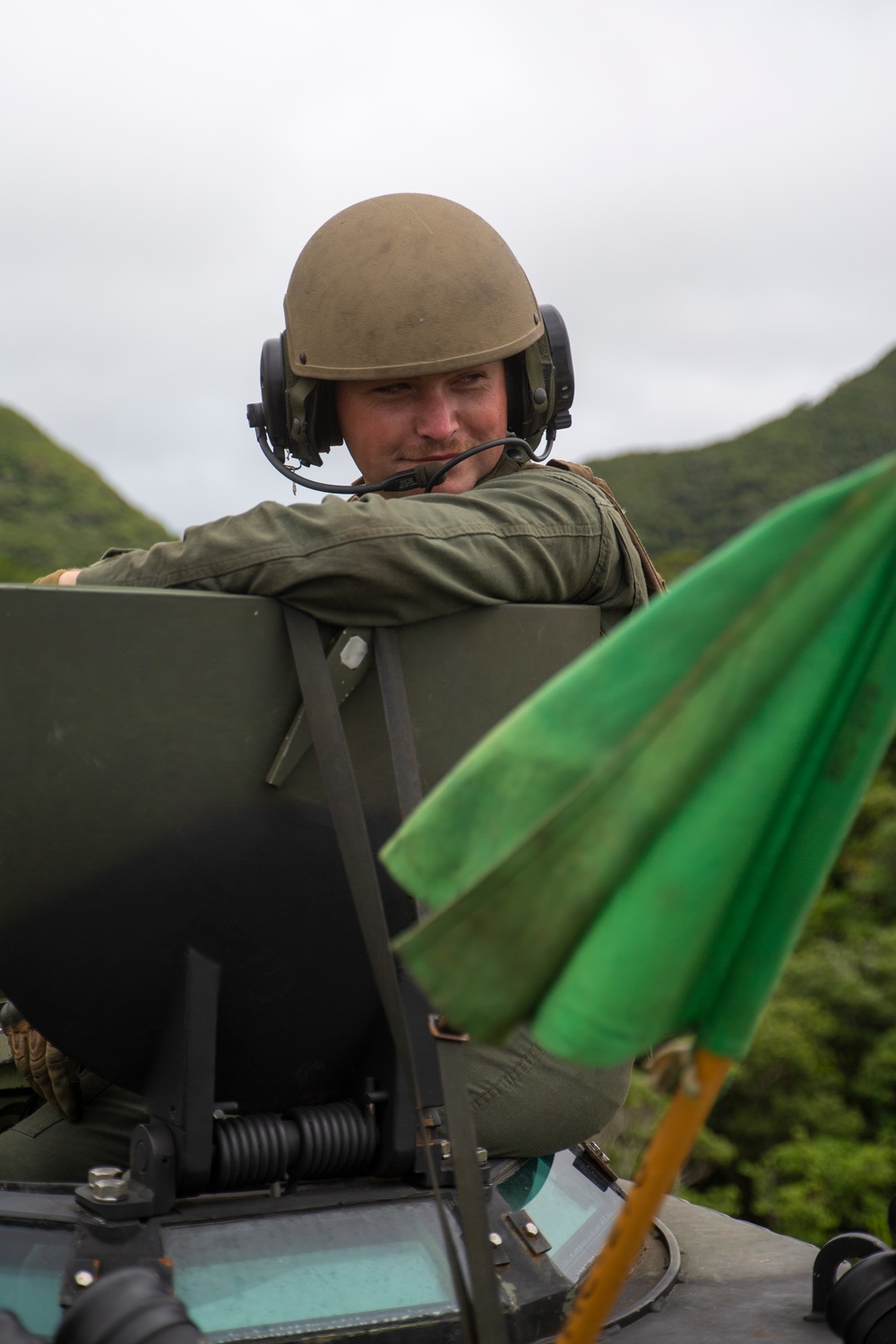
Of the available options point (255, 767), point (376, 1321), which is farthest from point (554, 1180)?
point (255, 767)

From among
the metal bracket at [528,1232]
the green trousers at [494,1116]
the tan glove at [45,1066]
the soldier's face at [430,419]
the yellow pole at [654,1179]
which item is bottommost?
the metal bracket at [528,1232]

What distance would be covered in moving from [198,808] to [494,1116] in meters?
0.73

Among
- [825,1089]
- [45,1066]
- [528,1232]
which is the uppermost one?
[45,1066]

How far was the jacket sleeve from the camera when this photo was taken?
77.8 inches

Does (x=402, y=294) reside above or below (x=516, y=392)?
above

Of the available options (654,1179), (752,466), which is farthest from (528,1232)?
(752,466)

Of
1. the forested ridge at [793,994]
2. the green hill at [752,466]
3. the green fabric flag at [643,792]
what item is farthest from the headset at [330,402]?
the green hill at [752,466]

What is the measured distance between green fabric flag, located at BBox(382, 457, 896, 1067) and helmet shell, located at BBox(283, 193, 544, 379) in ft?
4.91

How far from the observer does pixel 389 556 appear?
199cm

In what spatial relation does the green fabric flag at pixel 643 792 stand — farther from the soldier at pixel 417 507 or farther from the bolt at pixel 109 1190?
the bolt at pixel 109 1190

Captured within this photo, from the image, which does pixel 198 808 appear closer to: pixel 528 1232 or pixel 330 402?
pixel 528 1232

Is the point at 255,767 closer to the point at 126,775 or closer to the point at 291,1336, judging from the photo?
the point at 126,775

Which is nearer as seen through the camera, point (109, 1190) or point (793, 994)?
point (109, 1190)

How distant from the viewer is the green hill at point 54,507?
1611cm
